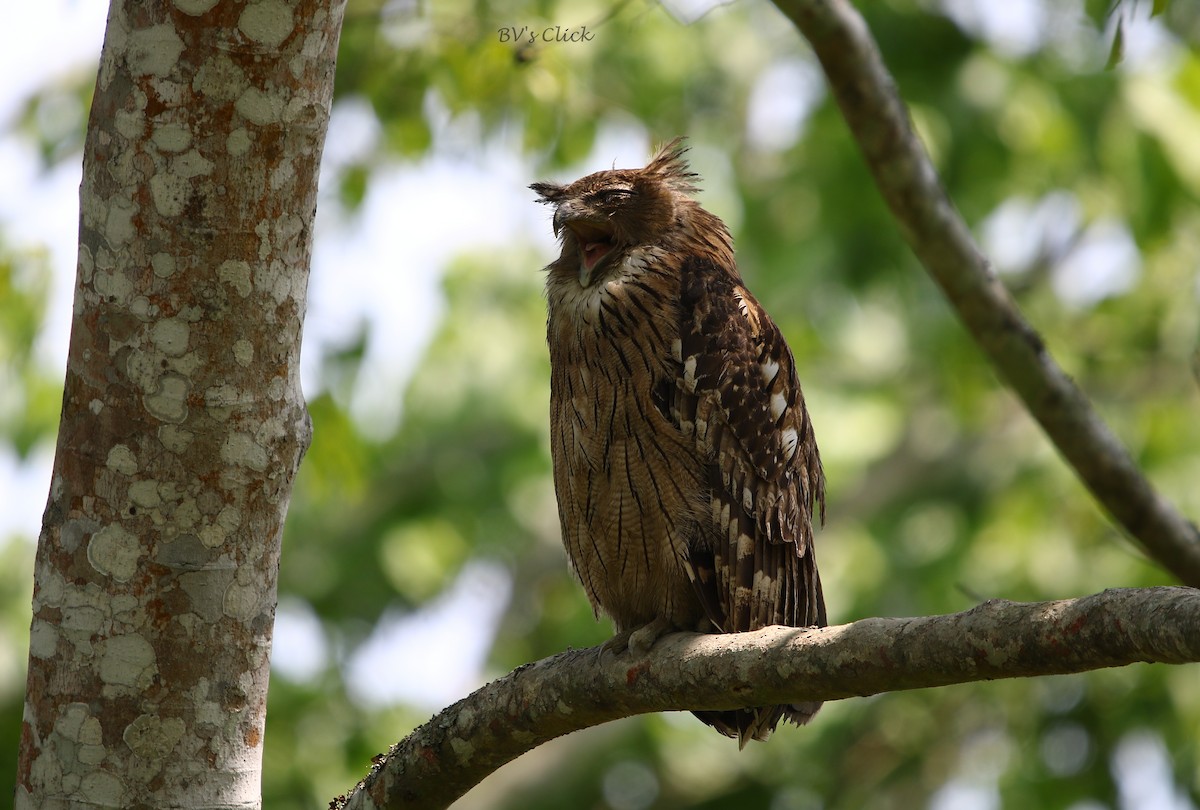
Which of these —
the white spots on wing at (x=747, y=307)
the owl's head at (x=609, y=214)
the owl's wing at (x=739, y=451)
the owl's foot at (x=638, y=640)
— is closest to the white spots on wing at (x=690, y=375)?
the owl's wing at (x=739, y=451)

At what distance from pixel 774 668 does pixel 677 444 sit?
45.4 inches

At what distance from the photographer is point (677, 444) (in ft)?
10.8

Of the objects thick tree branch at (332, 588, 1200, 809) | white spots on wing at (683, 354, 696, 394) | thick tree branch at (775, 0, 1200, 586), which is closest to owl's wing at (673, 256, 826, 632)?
white spots on wing at (683, 354, 696, 394)

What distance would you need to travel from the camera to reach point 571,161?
18.0 feet

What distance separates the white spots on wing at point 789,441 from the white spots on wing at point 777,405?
5 centimetres

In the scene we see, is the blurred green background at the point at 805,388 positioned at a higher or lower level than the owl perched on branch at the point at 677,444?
higher

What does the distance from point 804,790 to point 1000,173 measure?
18.5 feet

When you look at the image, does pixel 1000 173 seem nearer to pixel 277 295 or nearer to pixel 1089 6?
pixel 1089 6

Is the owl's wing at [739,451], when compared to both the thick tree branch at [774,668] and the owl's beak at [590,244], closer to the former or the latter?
the owl's beak at [590,244]

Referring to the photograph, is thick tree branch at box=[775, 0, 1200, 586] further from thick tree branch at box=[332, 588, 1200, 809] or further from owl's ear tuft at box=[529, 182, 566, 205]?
thick tree branch at box=[332, 588, 1200, 809]

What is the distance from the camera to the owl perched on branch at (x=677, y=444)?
3.30 m

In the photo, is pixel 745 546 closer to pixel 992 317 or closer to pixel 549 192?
pixel 992 317

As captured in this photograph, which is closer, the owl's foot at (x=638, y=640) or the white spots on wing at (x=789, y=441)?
the owl's foot at (x=638, y=640)

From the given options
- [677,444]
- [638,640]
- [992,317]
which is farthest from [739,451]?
[992,317]
